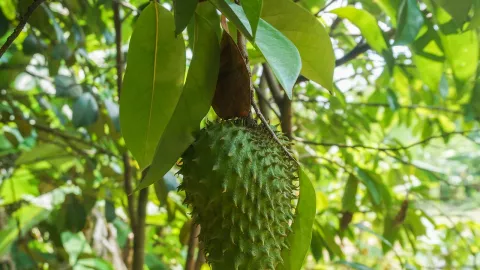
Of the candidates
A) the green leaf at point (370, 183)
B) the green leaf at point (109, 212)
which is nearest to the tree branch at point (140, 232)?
the green leaf at point (109, 212)

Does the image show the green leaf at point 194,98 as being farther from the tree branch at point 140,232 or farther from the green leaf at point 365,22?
the tree branch at point 140,232

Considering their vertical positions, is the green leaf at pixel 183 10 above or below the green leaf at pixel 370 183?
above

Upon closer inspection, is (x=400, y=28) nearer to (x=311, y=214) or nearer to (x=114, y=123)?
(x=311, y=214)

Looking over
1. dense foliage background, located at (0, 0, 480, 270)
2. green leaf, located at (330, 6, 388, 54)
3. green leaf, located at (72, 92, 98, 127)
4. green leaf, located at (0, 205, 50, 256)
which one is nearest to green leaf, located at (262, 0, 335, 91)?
dense foliage background, located at (0, 0, 480, 270)

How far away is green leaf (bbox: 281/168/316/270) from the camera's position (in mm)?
647

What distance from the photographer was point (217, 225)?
635 mm

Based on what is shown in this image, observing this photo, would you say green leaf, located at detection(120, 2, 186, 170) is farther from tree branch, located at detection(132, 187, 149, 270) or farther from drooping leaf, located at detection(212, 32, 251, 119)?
tree branch, located at detection(132, 187, 149, 270)

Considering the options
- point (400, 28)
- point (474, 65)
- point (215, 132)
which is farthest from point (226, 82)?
point (474, 65)

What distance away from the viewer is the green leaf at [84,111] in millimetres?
1047

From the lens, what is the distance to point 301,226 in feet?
2.15

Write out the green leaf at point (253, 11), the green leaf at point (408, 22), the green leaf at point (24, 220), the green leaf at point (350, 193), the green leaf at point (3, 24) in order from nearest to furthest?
1. the green leaf at point (253, 11)
2. the green leaf at point (408, 22)
3. the green leaf at point (3, 24)
4. the green leaf at point (350, 193)
5. the green leaf at point (24, 220)

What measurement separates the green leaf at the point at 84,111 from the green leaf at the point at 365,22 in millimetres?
593

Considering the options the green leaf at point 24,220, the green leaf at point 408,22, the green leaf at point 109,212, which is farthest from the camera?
the green leaf at point 24,220

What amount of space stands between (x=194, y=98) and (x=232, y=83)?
5 centimetres
